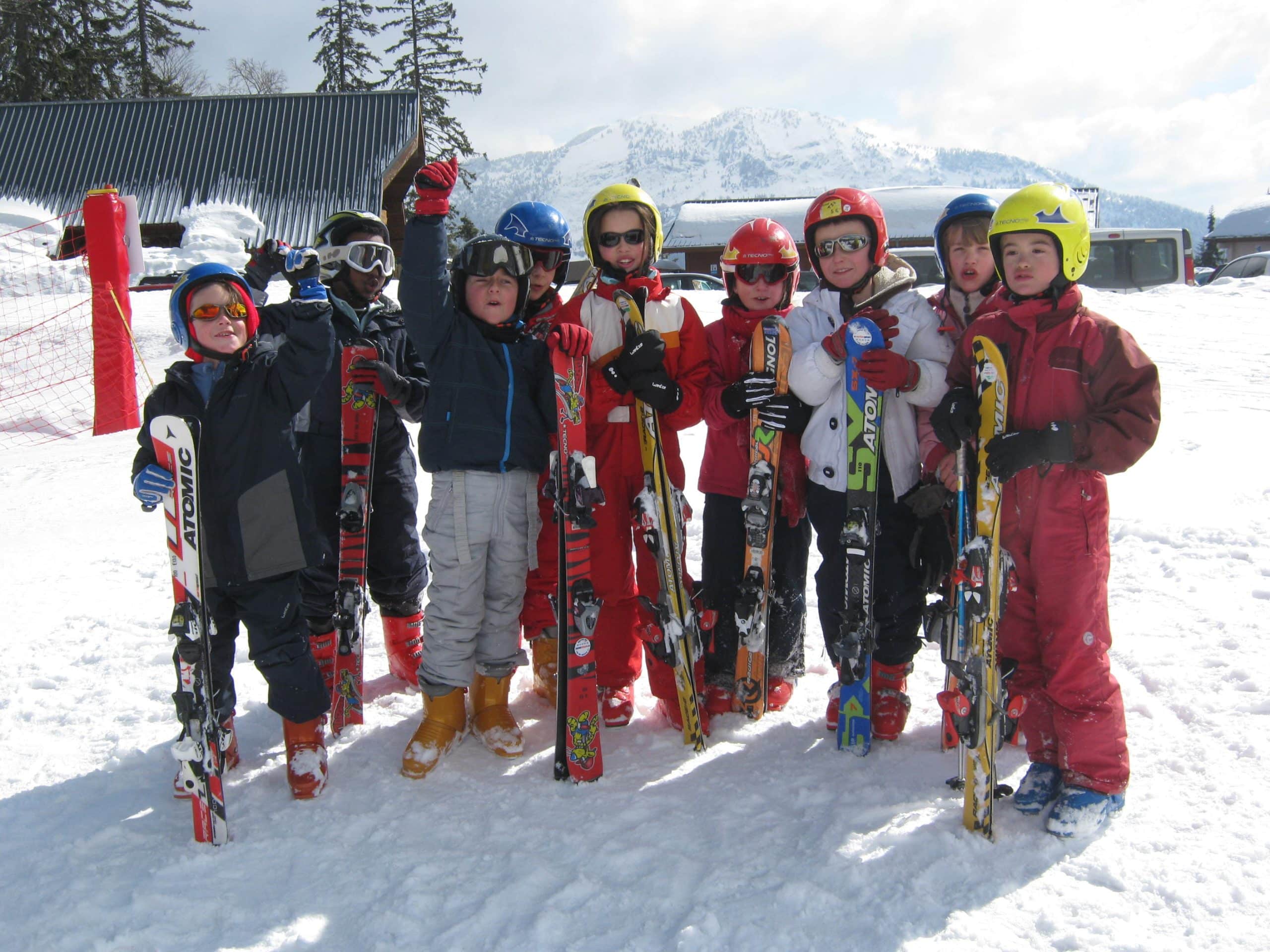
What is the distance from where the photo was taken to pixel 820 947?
220 centimetres

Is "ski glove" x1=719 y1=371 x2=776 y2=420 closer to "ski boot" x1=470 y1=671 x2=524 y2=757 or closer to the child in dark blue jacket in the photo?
the child in dark blue jacket

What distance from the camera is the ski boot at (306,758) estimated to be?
297 cm

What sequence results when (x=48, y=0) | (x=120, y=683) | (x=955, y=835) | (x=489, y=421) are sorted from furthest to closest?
(x=48, y=0) → (x=120, y=683) → (x=489, y=421) → (x=955, y=835)

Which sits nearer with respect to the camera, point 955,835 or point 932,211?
point 955,835

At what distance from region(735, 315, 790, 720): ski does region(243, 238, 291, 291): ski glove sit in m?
1.94

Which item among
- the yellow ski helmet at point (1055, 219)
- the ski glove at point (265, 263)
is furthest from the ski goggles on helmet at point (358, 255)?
the yellow ski helmet at point (1055, 219)

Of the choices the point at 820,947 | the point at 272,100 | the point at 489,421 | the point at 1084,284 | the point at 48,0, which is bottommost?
the point at 820,947

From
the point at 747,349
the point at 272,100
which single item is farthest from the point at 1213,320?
the point at 272,100

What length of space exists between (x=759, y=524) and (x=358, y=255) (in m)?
2.05

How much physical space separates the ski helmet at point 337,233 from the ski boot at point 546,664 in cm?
185

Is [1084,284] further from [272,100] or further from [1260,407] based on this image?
[272,100]

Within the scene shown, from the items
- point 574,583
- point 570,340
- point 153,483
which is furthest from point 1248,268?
point 153,483

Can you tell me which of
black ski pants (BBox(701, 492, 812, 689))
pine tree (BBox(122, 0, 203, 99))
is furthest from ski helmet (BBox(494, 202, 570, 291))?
pine tree (BBox(122, 0, 203, 99))

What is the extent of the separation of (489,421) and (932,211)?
24.9 meters
